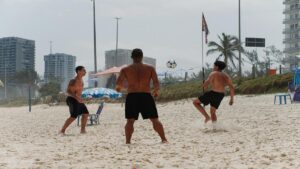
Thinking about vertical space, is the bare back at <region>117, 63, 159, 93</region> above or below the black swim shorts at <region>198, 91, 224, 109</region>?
above

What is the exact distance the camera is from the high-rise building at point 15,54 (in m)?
136

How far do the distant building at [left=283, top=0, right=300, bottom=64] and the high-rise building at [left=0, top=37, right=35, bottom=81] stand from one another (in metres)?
76.6

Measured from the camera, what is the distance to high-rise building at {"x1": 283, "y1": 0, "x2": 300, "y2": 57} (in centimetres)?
8962

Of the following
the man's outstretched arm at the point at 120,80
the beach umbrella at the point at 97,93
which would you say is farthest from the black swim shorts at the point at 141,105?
the beach umbrella at the point at 97,93

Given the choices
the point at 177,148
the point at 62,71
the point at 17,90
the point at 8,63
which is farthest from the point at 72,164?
the point at 62,71

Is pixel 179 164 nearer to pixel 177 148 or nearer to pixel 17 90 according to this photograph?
pixel 177 148

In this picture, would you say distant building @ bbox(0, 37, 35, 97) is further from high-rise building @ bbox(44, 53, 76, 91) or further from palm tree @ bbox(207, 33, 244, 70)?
palm tree @ bbox(207, 33, 244, 70)

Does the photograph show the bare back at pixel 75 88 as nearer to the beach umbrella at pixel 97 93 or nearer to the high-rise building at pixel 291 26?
the beach umbrella at pixel 97 93

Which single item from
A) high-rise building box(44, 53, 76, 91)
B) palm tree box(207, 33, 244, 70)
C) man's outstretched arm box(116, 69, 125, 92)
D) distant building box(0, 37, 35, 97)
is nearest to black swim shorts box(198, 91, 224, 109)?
man's outstretched arm box(116, 69, 125, 92)

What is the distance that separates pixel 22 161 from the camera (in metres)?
5.91

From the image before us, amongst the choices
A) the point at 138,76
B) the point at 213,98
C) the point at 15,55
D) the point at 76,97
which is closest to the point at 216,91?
Result: the point at 213,98

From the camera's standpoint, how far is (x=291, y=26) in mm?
92375

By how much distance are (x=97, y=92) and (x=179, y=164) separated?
36.1 feet

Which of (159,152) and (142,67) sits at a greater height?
(142,67)
